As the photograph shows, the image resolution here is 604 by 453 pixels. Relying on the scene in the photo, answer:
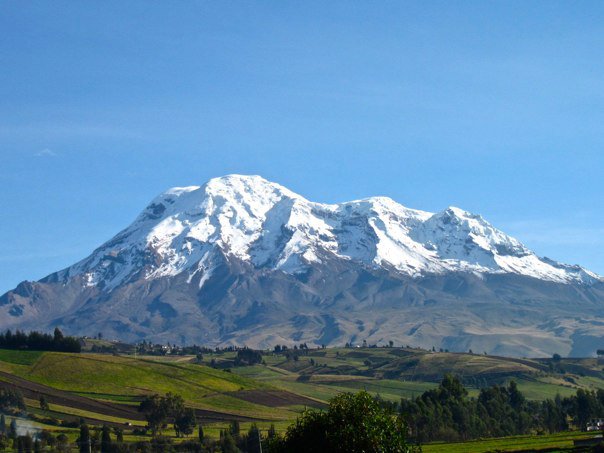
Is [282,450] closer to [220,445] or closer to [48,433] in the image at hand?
[220,445]

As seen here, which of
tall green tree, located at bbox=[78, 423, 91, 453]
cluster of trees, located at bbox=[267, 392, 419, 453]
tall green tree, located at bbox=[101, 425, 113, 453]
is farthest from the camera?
tall green tree, located at bbox=[101, 425, 113, 453]

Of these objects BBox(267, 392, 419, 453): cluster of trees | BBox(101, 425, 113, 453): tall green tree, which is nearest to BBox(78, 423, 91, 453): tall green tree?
BBox(101, 425, 113, 453): tall green tree

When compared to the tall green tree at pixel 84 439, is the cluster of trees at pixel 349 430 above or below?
above

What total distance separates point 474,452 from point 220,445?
73.5m

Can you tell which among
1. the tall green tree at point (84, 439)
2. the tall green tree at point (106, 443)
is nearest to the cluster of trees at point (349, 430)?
the tall green tree at point (84, 439)

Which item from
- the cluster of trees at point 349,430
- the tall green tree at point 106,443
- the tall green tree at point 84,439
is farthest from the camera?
the tall green tree at point 106,443

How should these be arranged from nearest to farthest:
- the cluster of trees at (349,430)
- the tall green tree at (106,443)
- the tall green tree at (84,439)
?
the cluster of trees at (349,430)
the tall green tree at (84,439)
the tall green tree at (106,443)

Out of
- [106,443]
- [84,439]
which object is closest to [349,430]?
[106,443]

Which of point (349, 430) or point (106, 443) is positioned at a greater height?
point (349, 430)

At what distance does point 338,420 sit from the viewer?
9519 cm

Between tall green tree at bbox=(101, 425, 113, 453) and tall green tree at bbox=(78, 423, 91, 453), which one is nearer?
tall green tree at bbox=(78, 423, 91, 453)

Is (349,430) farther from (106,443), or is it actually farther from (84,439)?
(84,439)

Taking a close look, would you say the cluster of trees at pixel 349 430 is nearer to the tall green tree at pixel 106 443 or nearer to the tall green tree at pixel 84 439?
the tall green tree at pixel 84 439

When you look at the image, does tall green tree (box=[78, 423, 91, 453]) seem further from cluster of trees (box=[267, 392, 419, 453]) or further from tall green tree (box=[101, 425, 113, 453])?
cluster of trees (box=[267, 392, 419, 453])
